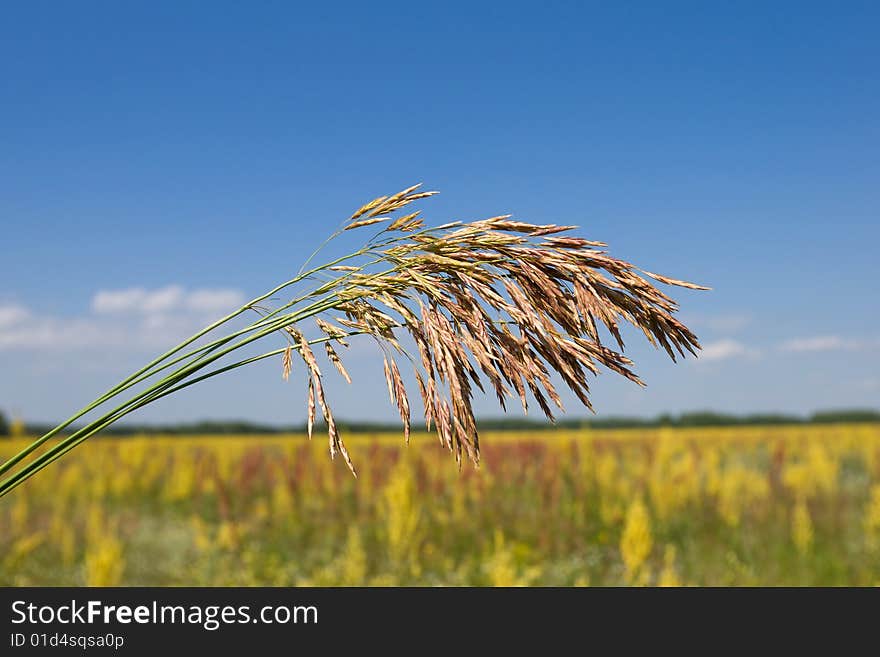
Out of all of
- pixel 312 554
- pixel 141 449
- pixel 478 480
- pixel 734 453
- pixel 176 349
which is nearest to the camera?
pixel 176 349

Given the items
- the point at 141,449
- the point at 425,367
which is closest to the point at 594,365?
the point at 425,367

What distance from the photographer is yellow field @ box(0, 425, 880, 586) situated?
708cm

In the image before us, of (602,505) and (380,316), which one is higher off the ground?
(380,316)

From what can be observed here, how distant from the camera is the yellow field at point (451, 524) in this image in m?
7.08

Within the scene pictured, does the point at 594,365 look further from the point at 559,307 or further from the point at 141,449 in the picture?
the point at 141,449

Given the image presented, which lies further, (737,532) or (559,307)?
(737,532)

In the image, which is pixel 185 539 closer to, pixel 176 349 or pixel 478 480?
pixel 478 480

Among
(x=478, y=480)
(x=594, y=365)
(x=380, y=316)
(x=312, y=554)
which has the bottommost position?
(x=312, y=554)

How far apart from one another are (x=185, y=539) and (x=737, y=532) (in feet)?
20.7

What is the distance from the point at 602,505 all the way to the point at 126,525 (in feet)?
19.9

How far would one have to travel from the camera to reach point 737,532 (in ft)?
26.3

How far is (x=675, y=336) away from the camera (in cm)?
137

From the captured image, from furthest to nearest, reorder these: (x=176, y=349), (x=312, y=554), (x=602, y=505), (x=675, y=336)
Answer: (x=602, y=505)
(x=312, y=554)
(x=675, y=336)
(x=176, y=349)

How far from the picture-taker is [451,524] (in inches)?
322
